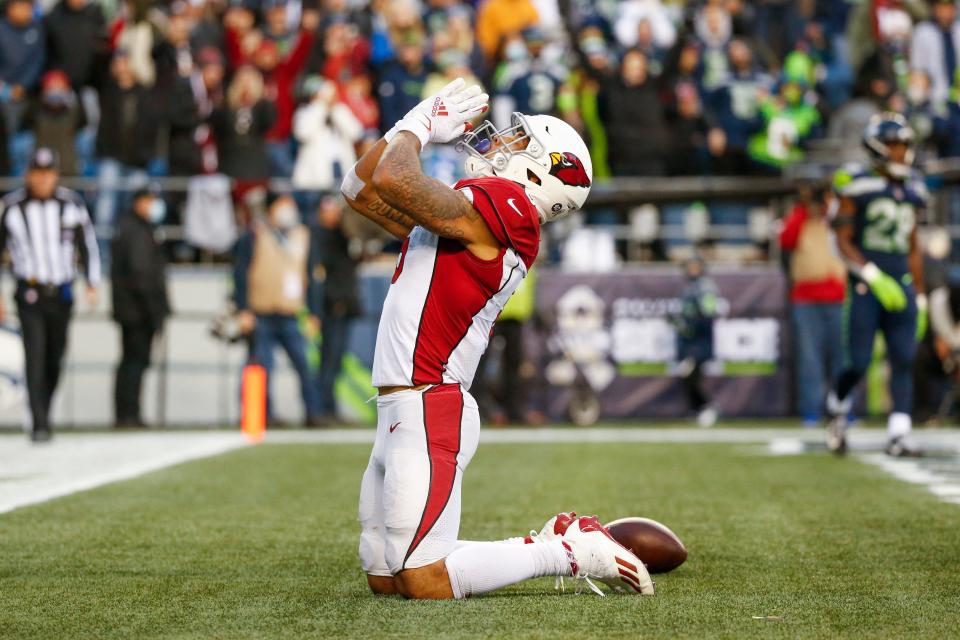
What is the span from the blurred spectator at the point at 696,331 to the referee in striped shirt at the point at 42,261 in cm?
506

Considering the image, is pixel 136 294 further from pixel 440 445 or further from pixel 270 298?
pixel 440 445

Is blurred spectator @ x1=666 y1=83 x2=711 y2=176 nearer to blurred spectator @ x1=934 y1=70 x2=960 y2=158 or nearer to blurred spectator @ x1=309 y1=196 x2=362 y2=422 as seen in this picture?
blurred spectator @ x1=934 y1=70 x2=960 y2=158

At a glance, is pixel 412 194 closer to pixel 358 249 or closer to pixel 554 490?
pixel 554 490

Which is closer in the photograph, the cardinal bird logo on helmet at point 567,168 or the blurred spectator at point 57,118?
the cardinal bird logo on helmet at point 567,168

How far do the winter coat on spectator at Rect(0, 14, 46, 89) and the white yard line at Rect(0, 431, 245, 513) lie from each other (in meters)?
3.50

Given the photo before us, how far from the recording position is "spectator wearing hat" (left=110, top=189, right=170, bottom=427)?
13102 millimetres

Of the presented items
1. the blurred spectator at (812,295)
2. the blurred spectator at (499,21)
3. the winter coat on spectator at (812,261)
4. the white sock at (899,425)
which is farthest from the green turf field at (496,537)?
the blurred spectator at (499,21)

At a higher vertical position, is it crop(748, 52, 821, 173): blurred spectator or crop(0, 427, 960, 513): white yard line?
crop(748, 52, 821, 173): blurred spectator

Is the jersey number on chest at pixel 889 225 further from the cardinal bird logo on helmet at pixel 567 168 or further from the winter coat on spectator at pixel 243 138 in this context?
the winter coat on spectator at pixel 243 138

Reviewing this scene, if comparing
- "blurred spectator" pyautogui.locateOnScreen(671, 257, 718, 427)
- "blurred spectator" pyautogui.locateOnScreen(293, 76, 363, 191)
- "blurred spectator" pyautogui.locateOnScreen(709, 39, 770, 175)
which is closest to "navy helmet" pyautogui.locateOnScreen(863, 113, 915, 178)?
"blurred spectator" pyautogui.locateOnScreen(671, 257, 718, 427)

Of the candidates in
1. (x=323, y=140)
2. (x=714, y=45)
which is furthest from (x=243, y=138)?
(x=714, y=45)

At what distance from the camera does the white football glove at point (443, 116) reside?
4.62m

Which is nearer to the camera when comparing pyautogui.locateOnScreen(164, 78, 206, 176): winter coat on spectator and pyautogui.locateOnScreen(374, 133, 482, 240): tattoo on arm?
pyautogui.locateOnScreen(374, 133, 482, 240): tattoo on arm

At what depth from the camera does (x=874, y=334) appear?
9.66 metres
